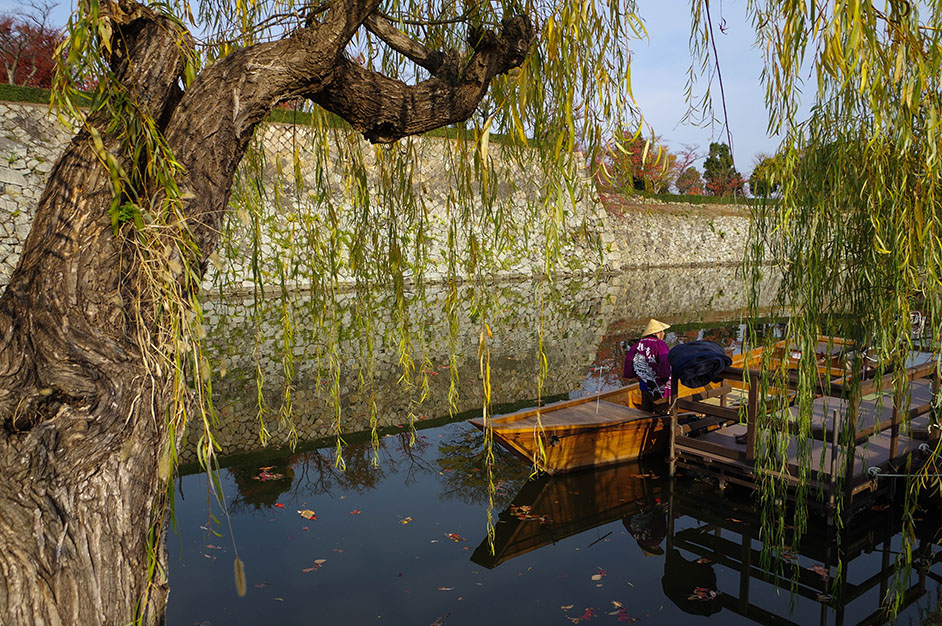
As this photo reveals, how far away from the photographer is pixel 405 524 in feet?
16.5

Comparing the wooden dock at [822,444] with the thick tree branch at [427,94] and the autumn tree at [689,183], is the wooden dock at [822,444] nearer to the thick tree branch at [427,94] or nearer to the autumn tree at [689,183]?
the thick tree branch at [427,94]

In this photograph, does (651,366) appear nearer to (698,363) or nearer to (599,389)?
(698,363)

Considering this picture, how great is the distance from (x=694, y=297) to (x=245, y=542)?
14.8 metres

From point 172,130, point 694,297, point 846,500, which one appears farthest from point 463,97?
point 694,297

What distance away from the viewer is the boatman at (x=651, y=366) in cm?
621

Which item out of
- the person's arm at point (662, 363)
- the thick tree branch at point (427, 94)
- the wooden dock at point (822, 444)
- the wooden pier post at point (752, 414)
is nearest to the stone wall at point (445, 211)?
the thick tree branch at point (427, 94)

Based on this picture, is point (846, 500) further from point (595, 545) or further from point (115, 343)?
point (115, 343)

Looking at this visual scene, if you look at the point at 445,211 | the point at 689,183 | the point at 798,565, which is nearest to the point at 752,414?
the point at 798,565

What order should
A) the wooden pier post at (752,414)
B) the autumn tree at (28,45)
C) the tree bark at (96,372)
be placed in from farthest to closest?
the autumn tree at (28,45) → the wooden pier post at (752,414) → the tree bark at (96,372)

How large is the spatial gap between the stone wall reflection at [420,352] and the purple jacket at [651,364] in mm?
1185

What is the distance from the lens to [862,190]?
252 centimetres

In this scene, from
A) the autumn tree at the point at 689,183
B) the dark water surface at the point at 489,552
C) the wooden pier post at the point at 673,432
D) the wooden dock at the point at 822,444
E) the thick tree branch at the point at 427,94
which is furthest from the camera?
the autumn tree at the point at 689,183

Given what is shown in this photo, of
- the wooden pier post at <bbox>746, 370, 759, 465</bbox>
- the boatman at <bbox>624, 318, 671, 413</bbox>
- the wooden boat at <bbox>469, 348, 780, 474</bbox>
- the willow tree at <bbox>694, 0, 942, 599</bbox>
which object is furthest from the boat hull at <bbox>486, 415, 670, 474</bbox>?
the willow tree at <bbox>694, 0, 942, 599</bbox>

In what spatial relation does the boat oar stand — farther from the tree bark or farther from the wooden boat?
the tree bark
